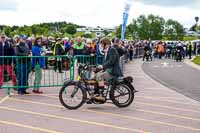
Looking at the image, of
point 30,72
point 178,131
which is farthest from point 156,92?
point 178,131

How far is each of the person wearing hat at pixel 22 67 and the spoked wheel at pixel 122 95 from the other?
10.5 ft

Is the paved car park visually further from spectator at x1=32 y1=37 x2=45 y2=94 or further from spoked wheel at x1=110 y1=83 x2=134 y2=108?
spectator at x1=32 y1=37 x2=45 y2=94

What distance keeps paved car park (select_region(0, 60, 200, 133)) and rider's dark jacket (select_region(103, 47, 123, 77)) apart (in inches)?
34.0

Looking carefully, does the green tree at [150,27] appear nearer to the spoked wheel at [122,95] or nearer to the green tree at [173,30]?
the green tree at [173,30]

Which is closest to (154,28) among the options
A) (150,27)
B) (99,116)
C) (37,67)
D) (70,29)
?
(150,27)

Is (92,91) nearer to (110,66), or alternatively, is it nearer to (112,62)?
(110,66)

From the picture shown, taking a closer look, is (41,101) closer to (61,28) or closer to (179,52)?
(179,52)

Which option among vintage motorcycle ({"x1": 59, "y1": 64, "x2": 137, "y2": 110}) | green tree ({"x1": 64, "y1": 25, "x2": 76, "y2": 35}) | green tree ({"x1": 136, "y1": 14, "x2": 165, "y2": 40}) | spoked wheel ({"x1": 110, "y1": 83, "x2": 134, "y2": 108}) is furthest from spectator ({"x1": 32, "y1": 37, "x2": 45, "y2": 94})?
green tree ({"x1": 136, "y1": 14, "x2": 165, "y2": 40})

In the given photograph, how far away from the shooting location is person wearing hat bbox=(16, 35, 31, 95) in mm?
13922

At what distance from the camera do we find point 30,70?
14.3 m

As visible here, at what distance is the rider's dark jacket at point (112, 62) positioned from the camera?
12078 mm

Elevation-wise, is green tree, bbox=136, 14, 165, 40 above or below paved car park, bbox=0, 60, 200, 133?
above

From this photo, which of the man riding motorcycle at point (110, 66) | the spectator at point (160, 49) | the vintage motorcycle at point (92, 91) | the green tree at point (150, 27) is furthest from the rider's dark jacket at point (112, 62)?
the green tree at point (150, 27)

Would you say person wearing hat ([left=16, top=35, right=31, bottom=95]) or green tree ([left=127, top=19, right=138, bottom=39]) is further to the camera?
green tree ([left=127, top=19, right=138, bottom=39])
